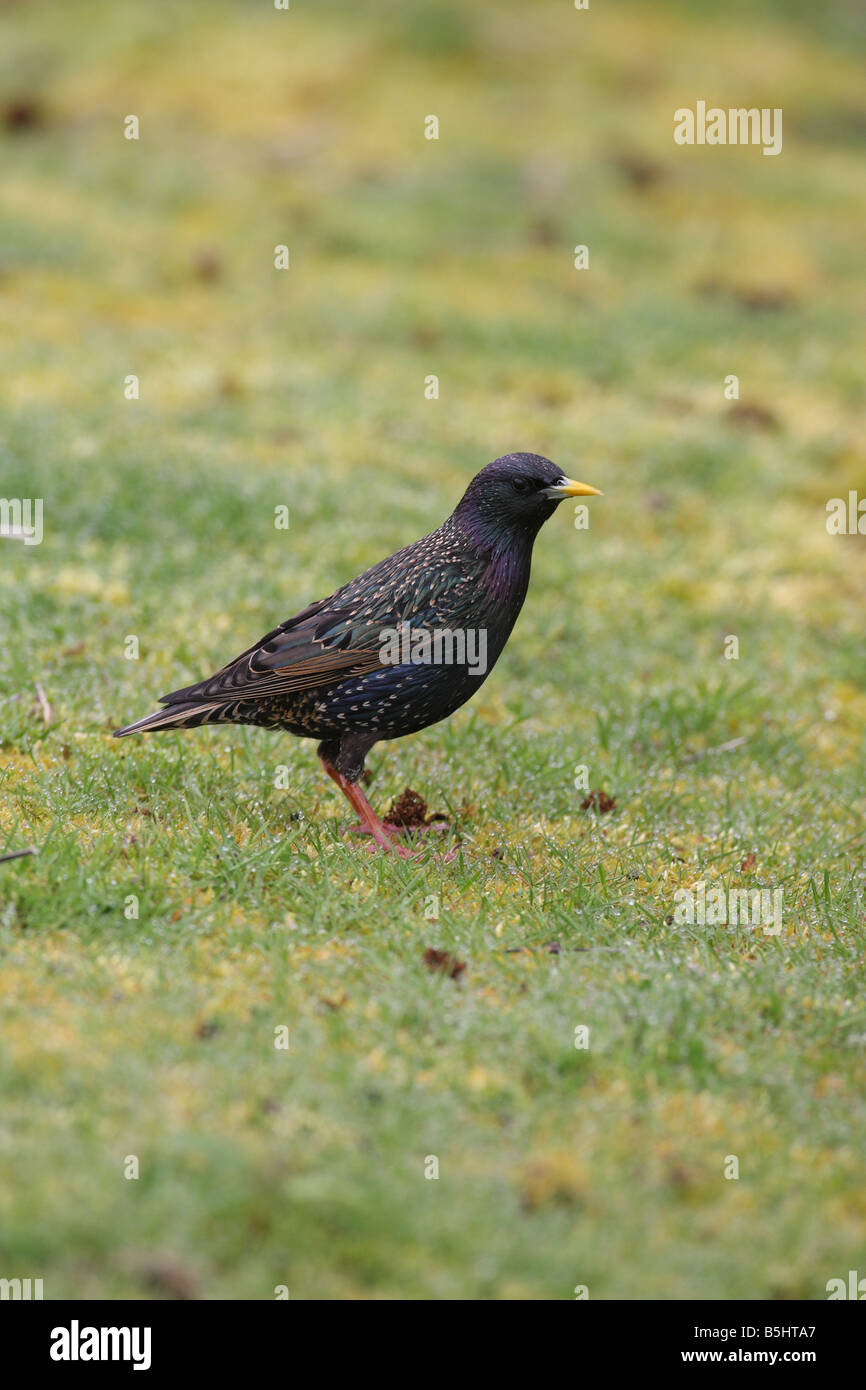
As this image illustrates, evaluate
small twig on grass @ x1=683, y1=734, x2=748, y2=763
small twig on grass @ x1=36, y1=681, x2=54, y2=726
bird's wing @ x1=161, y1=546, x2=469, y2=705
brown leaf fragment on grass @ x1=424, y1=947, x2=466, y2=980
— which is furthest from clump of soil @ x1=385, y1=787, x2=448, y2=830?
small twig on grass @ x1=683, y1=734, x2=748, y2=763

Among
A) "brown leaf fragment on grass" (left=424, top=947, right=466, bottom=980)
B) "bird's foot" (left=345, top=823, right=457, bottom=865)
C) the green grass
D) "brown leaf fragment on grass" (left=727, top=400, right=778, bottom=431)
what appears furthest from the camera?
"brown leaf fragment on grass" (left=727, top=400, right=778, bottom=431)

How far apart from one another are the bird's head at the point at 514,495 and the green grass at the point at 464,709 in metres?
1.36

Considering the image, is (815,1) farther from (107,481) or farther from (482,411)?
(107,481)

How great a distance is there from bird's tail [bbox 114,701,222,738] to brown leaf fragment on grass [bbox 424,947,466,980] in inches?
69.6

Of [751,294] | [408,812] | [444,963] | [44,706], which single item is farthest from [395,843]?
[751,294]

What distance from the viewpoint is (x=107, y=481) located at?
10.3m

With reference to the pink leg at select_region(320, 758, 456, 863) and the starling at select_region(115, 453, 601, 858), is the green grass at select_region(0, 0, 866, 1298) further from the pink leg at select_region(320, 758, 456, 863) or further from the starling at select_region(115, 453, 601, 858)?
the starling at select_region(115, 453, 601, 858)

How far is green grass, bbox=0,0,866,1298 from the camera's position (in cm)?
410

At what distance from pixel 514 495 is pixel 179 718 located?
5.98ft

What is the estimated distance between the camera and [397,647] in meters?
6.32

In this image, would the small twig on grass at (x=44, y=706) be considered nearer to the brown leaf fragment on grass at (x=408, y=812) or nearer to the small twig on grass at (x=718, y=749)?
the brown leaf fragment on grass at (x=408, y=812)

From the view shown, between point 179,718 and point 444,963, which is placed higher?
point 179,718

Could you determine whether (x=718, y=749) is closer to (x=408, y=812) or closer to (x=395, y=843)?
(x=408, y=812)

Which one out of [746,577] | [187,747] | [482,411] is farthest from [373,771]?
[482,411]
